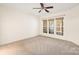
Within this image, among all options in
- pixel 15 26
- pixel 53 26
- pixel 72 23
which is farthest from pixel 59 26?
pixel 15 26

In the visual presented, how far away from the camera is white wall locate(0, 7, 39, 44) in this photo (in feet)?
9.27

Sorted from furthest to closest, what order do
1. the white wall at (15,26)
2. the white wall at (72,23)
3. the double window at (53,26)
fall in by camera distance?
the white wall at (72,23) → the double window at (53,26) → the white wall at (15,26)

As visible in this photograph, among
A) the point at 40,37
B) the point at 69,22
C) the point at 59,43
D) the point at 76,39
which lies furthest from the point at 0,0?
the point at 76,39

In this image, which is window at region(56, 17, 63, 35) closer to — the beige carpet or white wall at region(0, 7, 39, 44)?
the beige carpet

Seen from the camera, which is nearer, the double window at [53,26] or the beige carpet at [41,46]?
the beige carpet at [41,46]

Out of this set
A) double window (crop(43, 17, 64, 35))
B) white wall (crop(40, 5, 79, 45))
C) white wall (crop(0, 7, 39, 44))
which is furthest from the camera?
white wall (crop(40, 5, 79, 45))

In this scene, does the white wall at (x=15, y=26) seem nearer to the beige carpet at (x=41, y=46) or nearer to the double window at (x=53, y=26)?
the beige carpet at (x=41, y=46)

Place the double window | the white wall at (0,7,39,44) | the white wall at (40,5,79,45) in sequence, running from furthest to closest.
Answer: the white wall at (40,5,79,45) < the double window < the white wall at (0,7,39,44)

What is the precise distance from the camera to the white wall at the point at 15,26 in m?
2.82

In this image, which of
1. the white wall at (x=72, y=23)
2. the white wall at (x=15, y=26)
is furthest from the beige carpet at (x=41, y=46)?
the white wall at (x=72, y=23)

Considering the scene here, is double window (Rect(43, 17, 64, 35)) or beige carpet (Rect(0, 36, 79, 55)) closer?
beige carpet (Rect(0, 36, 79, 55))

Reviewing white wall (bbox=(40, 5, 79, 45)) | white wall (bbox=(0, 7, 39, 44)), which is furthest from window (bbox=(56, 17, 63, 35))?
white wall (bbox=(0, 7, 39, 44))

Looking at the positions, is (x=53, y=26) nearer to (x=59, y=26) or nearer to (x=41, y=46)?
(x=59, y=26)

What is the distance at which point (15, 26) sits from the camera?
288 cm
